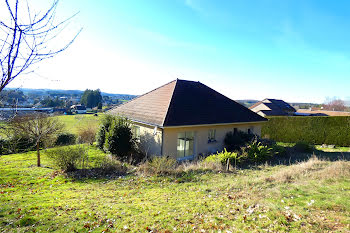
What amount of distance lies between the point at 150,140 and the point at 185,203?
801cm

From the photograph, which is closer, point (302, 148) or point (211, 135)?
point (211, 135)

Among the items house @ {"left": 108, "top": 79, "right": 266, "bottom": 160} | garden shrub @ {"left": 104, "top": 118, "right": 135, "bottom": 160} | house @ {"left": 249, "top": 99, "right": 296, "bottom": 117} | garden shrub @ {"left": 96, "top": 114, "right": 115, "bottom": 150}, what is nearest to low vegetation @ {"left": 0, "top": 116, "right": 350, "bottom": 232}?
garden shrub @ {"left": 104, "top": 118, "right": 135, "bottom": 160}

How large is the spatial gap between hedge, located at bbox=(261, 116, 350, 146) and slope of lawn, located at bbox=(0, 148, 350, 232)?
517 inches

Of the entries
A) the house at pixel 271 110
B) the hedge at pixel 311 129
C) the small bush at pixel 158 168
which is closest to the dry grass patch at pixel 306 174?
the small bush at pixel 158 168

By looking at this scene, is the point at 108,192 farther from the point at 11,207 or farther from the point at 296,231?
the point at 296,231

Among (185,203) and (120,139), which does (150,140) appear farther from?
(185,203)

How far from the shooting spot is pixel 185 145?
1434 cm

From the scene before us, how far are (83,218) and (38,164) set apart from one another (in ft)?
33.6

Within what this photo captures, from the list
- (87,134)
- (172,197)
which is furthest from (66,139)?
(172,197)

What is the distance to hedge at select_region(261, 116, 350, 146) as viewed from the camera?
19219 mm

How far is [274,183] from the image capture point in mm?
7617

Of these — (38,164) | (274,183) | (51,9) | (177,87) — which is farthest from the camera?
(177,87)

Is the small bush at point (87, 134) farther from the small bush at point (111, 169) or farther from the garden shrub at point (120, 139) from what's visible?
the small bush at point (111, 169)

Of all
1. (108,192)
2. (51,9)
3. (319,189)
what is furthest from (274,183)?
(51,9)
